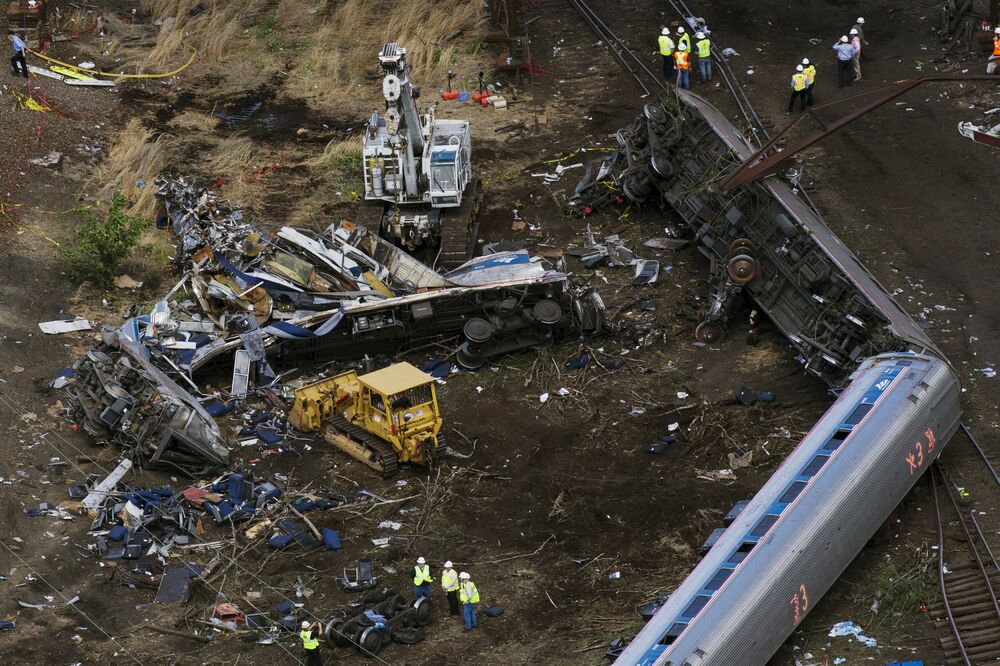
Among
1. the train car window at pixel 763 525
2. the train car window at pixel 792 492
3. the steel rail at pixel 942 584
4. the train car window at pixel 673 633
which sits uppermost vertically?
the train car window at pixel 792 492

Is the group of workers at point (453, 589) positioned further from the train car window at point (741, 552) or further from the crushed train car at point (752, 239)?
the crushed train car at point (752, 239)

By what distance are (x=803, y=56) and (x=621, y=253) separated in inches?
430

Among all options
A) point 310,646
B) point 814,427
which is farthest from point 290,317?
point 814,427

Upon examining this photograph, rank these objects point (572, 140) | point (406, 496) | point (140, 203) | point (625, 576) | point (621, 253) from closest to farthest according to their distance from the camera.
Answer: point (625, 576) < point (406, 496) < point (621, 253) < point (140, 203) < point (572, 140)

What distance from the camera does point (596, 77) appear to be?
35.1 m

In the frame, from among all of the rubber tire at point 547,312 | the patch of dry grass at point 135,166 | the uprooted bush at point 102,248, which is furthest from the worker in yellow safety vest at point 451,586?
the patch of dry grass at point 135,166

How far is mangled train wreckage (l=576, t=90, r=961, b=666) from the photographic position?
16.1 m

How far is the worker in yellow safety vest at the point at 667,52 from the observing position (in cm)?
3388

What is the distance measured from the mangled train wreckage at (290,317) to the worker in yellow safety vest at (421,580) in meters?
4.74

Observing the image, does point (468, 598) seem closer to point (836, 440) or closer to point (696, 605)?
point (696, 605)

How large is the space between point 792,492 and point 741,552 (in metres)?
1.25

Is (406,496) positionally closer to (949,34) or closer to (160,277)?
(160,277)

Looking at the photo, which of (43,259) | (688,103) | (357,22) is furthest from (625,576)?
(357,22)

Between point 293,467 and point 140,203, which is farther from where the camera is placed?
point 140,203
